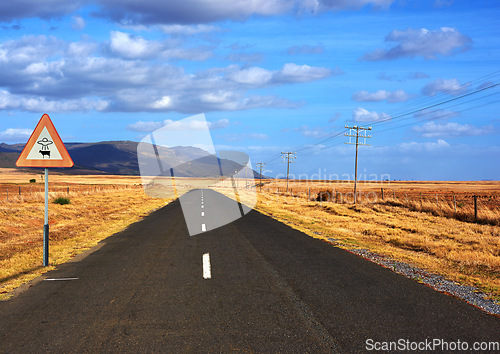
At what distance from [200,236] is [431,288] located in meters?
8.88

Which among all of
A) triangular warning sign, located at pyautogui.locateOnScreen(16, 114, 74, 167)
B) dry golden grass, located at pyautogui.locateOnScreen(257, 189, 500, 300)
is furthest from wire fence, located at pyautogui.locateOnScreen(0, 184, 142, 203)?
dry golden grass, located at pyautogui.locateOnScreen(257, 189, 500, 300)

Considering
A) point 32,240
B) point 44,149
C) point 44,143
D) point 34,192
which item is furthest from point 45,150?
point 34,192

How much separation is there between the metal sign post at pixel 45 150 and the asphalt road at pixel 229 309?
258 cm

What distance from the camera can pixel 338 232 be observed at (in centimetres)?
1705

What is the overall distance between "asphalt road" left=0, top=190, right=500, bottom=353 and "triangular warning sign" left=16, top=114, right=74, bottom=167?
2.62 meters

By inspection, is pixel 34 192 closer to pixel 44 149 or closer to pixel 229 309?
pixel 44 149

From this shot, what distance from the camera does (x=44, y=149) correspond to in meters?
9.05

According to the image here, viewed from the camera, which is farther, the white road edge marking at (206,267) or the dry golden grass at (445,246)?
the dry golden grass at (445,246)

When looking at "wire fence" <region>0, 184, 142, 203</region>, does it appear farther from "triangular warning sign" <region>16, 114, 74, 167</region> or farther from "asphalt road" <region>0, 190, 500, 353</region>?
"asphalt road" <region>0, 190, 500, 353</region>

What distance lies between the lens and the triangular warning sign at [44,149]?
29.4 ft

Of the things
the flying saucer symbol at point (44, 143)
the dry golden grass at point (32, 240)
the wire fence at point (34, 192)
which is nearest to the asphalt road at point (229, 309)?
the dry golden grass at point (32, 240)

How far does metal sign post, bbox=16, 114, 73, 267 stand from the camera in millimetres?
8961

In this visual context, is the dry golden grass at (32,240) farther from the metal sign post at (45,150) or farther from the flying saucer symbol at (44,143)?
the flying saucer symbol at (44,143)

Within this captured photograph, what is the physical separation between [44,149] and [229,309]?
20.7ft
